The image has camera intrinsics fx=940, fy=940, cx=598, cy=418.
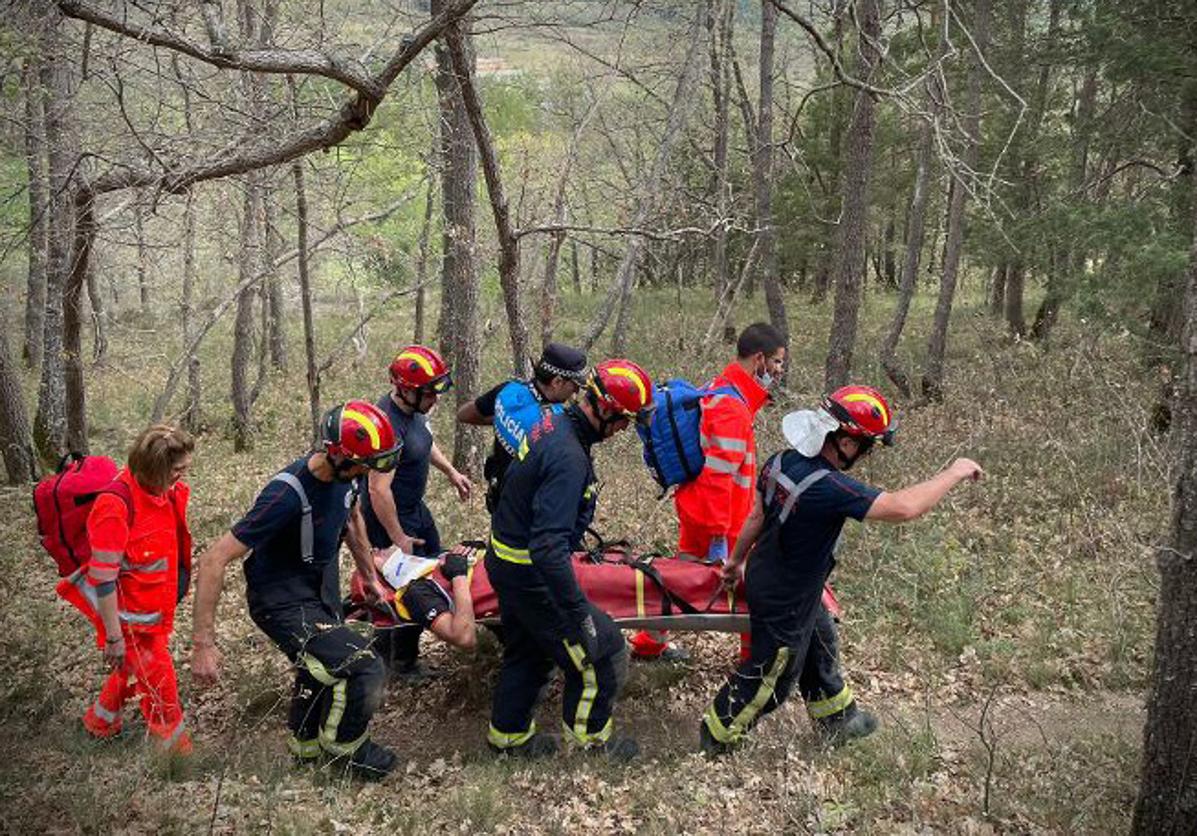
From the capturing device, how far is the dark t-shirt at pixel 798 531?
4953 mm

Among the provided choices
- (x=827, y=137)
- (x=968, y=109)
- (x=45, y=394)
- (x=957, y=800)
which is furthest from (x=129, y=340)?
(x=957, y=800)

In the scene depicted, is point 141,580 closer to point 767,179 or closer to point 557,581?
point 557,581

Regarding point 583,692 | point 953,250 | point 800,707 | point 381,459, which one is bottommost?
point 800,707

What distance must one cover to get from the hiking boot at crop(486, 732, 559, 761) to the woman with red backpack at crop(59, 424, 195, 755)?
190 cm

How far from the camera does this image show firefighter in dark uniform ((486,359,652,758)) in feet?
16.7

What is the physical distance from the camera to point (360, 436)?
196 inches

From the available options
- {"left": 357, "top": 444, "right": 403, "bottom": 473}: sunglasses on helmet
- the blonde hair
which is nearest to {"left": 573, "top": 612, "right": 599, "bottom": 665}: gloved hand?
{"left": 357, "top": 444, "right": 403, "bottom": 473}: sunglasses on helmet

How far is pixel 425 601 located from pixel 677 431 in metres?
2.03

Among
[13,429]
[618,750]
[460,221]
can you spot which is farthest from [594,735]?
[13,429]

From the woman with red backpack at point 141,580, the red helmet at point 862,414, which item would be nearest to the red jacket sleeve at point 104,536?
the woman with red backpack at point 141,580

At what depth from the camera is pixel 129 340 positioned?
28.3m

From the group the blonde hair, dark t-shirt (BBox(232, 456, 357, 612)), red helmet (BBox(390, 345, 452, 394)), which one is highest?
red helmet (BBox(390, 345, 452, 394))

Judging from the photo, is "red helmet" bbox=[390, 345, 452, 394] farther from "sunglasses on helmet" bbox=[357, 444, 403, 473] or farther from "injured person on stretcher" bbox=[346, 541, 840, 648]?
"sunglasses on helmet" bbox=[357, 444, 403, 473]

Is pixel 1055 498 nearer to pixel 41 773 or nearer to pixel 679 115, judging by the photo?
pixel 679 115
